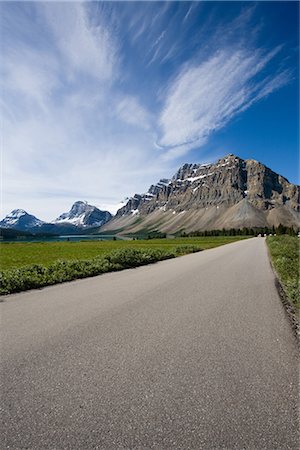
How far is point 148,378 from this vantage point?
15.8ft

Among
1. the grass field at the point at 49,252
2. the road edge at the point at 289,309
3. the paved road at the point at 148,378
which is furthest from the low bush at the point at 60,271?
the road edge at the point at 289,309

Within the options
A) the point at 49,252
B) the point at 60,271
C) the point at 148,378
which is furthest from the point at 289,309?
the point at 49,252

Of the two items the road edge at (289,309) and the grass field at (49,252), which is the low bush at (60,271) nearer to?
the grass field at (49,252)

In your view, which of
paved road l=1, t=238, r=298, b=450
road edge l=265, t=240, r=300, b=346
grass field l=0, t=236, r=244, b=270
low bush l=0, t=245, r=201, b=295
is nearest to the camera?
paved road l=1, t=238, r=298, b=450

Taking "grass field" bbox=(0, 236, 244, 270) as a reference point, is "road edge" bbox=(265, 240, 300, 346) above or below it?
above

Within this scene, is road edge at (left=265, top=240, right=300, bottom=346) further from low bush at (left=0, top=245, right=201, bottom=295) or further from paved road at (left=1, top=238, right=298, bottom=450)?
low bush at (left=0, top=245, right=201, bottom=295)

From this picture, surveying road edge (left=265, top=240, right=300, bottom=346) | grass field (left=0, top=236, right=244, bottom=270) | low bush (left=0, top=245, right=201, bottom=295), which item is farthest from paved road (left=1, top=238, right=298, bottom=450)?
grass field (left=0, top=236, right=244, bottom=270)

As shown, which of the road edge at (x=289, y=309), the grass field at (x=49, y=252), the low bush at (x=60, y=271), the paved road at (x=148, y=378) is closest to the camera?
the paved road at (x=148, y=378)

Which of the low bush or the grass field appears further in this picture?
the grass field

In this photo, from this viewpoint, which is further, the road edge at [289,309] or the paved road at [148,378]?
the road edge at [289,309]

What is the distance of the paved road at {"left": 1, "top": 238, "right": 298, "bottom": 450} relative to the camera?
3527 millimetres

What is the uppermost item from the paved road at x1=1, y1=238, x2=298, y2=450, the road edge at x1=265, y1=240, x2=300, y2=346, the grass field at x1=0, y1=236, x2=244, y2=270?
the paved road at x1=1, y1=238, x2=298, y2=450

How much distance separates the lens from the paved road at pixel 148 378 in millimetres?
3527

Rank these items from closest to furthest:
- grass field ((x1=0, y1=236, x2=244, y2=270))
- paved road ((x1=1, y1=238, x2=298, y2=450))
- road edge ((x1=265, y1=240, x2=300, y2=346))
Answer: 1. paved road ((x1=1, y1=238, x2=298, y2=450))
2. road edge ((x1=265, y1=240, x2=300, y2=346))
3. grass field ((x1=0, y1=236, x2=244, y2=270))
